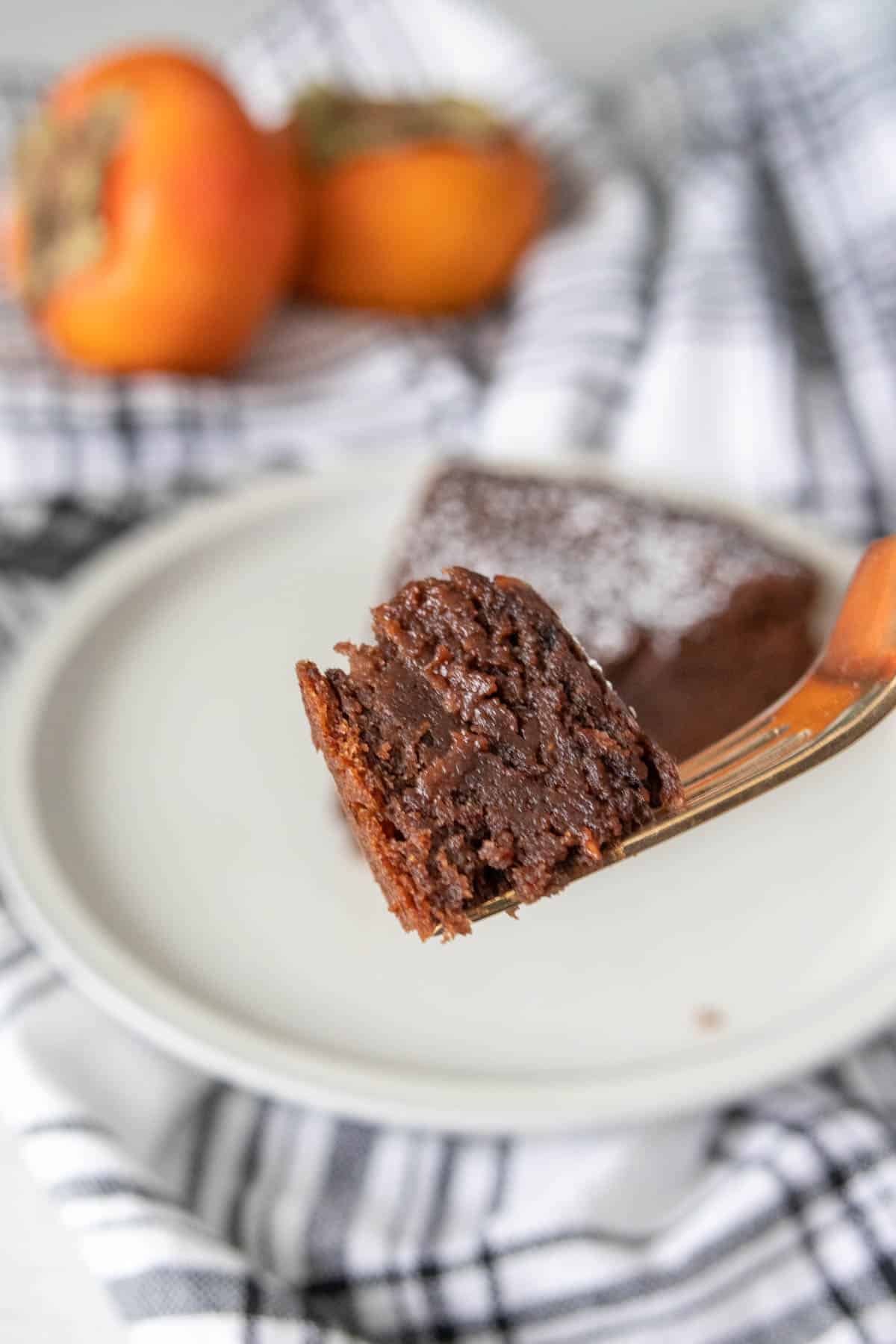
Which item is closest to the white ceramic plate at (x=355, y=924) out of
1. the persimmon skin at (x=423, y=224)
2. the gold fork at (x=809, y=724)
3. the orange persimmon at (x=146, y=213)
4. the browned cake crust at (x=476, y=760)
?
the gold fork at (x=809, y=724)

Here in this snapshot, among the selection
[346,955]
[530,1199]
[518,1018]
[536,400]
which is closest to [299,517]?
[536,400]

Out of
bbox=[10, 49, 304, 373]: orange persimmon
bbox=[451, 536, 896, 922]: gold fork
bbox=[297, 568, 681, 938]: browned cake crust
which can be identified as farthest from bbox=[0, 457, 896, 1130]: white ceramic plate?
bbox=[10, 49, 304, 373]: orange persimmon

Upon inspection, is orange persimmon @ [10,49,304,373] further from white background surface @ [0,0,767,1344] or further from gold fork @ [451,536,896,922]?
gold fork @ [451,536,896,922]

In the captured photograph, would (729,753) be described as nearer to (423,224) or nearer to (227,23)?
(423,224)

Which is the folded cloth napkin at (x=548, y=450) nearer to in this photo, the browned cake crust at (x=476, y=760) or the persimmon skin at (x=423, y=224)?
the persimmon skin at (x=423, y=224)

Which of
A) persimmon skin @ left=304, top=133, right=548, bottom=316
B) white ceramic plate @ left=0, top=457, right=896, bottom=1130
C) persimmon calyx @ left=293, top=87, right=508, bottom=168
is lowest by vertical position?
white ceramic plate @ left=0, top=457, right=896, bottom=1130

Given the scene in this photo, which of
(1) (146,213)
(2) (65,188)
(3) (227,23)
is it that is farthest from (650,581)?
(3) (227,23)
